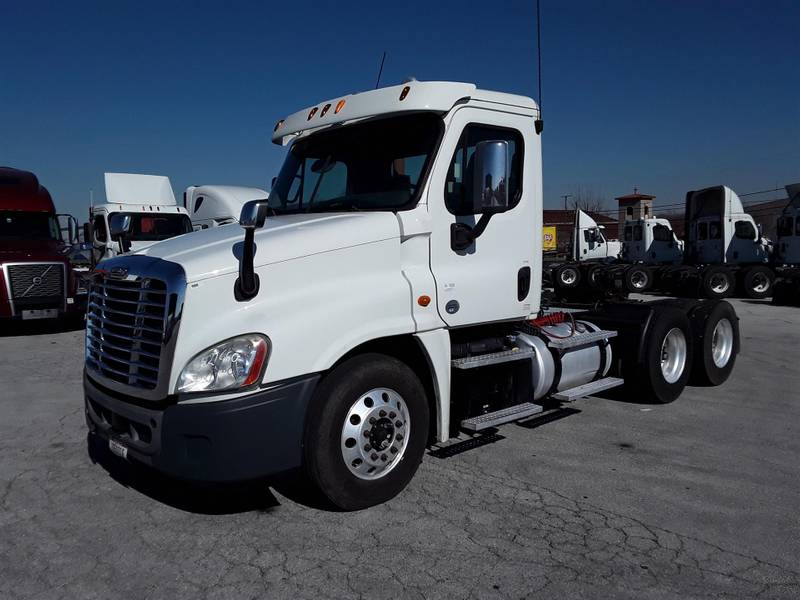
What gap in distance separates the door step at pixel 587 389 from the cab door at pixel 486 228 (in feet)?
3.04

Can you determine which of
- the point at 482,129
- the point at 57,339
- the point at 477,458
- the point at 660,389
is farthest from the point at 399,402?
the point at 57,339

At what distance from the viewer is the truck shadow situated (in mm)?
13469

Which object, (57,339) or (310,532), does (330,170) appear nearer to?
(310,532)

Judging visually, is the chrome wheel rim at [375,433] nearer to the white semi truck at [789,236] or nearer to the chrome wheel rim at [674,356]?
the chrome wheel rim at [674,356]

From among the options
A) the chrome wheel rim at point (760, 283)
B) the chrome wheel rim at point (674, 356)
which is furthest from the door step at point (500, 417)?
the chrome wheel rim at point (760, 283)

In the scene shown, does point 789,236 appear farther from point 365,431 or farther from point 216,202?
point 365,431

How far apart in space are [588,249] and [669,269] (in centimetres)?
651

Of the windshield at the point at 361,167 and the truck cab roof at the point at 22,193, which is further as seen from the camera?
the truck cab roof at the point at 22,193

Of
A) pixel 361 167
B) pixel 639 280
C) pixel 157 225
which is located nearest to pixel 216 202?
pixel 157 225

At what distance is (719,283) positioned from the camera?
20906 millimetres

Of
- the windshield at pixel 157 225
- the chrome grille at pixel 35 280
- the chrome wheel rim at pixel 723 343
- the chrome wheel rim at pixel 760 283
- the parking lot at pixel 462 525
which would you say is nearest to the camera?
the parking lot at pixel 462 525

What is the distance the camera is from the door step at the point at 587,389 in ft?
18.8

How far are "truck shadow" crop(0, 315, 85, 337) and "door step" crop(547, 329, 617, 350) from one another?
11445mm

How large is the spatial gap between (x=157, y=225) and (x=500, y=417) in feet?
43.7
